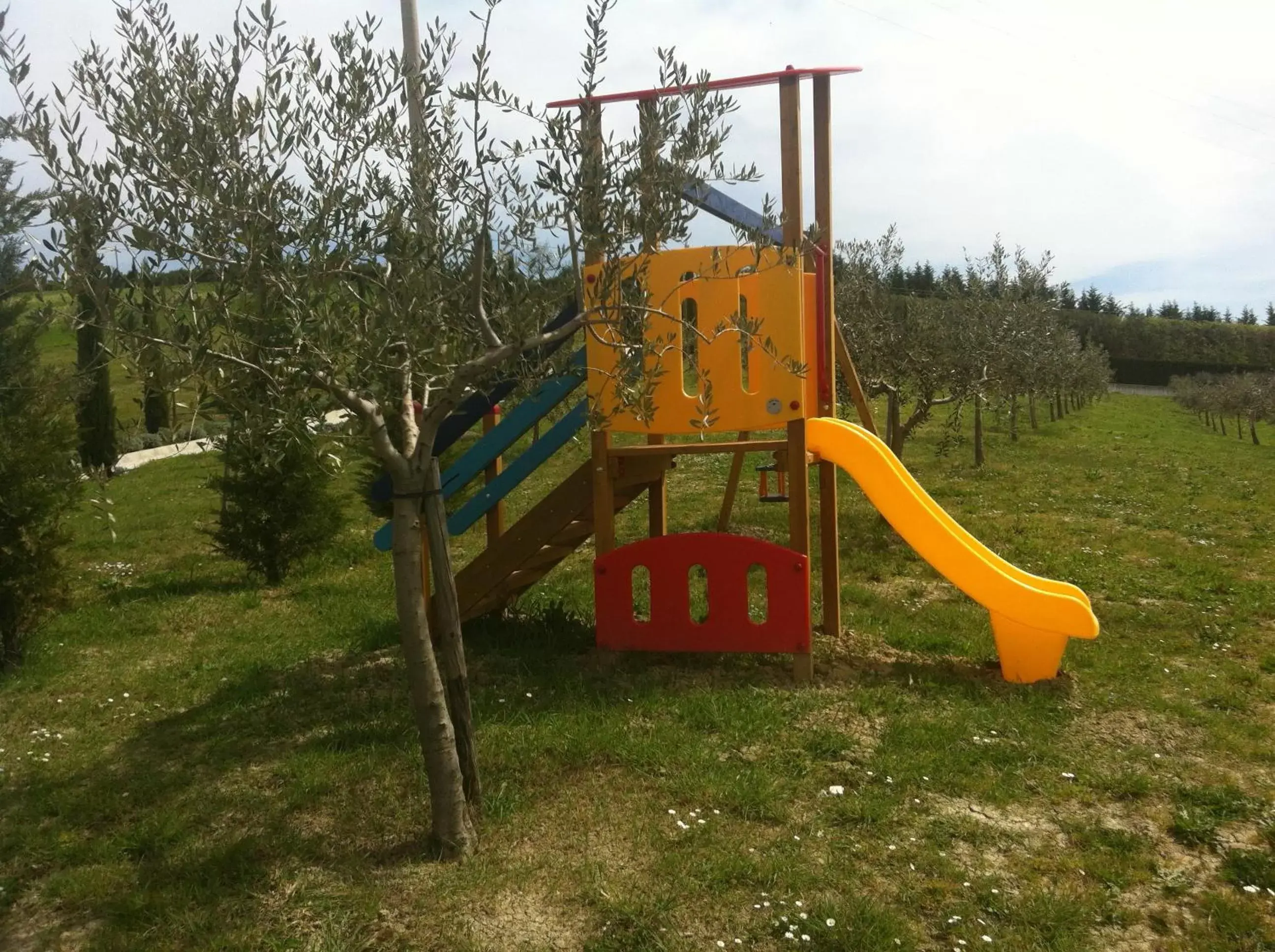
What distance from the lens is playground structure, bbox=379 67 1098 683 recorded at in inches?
281

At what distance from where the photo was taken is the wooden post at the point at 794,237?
7.36 m

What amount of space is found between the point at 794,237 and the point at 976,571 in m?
2.85

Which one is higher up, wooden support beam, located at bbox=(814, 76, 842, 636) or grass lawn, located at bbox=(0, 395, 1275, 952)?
wooden support beam, located at bbox=(814, 76, 842, 636)

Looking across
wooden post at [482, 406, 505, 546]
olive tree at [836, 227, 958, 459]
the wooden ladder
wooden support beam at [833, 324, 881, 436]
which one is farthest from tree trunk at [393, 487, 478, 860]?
olive tree at [836, 227, 958, 459]

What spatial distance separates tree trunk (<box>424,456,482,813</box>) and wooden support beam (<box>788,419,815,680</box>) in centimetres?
308

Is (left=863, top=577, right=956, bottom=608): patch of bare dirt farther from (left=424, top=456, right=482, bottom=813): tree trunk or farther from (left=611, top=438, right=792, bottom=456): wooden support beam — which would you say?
(left=424, top=456, right=482, bottom=813): tree trunk

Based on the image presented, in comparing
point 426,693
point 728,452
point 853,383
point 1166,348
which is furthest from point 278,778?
point 1166,348

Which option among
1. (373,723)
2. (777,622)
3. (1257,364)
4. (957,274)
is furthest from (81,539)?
(1257,364)

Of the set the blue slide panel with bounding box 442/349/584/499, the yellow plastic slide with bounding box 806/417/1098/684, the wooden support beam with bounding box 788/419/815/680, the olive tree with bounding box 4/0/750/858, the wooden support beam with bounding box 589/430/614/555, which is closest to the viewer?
the olive tree with bounding box 4/0/750/858

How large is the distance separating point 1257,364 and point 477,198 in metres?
81.0

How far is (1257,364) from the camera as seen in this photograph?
232 ft

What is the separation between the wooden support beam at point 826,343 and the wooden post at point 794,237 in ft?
1.81

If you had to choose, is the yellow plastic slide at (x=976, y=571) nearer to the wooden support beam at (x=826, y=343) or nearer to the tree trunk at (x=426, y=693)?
the wooden support beam at (x=826, y=343)

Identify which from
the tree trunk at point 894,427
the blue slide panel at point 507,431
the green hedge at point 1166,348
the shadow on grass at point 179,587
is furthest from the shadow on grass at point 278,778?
the green hedge at point 1166,348
